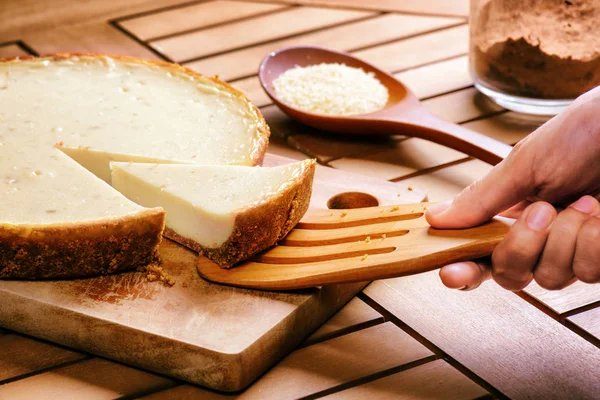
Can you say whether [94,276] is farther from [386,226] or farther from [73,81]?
[73,81]

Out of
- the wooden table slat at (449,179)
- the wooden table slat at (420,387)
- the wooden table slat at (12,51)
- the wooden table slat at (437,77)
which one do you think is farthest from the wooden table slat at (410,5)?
the wooden table slat at (420,387)

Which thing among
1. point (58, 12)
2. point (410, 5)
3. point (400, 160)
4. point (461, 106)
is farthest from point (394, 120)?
point (58, 12)

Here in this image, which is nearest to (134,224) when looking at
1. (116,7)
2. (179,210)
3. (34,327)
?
(179,210)

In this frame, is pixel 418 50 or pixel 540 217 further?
pixel 418 50

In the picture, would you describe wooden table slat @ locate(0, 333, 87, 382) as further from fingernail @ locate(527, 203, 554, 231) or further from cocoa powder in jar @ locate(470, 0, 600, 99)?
cocoa powder in jar @ locate(470, 0, 600, 99)

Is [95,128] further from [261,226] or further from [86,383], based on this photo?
[86,383]

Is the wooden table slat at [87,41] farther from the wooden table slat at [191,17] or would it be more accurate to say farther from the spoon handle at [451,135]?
the spoon handle at [451,135]
